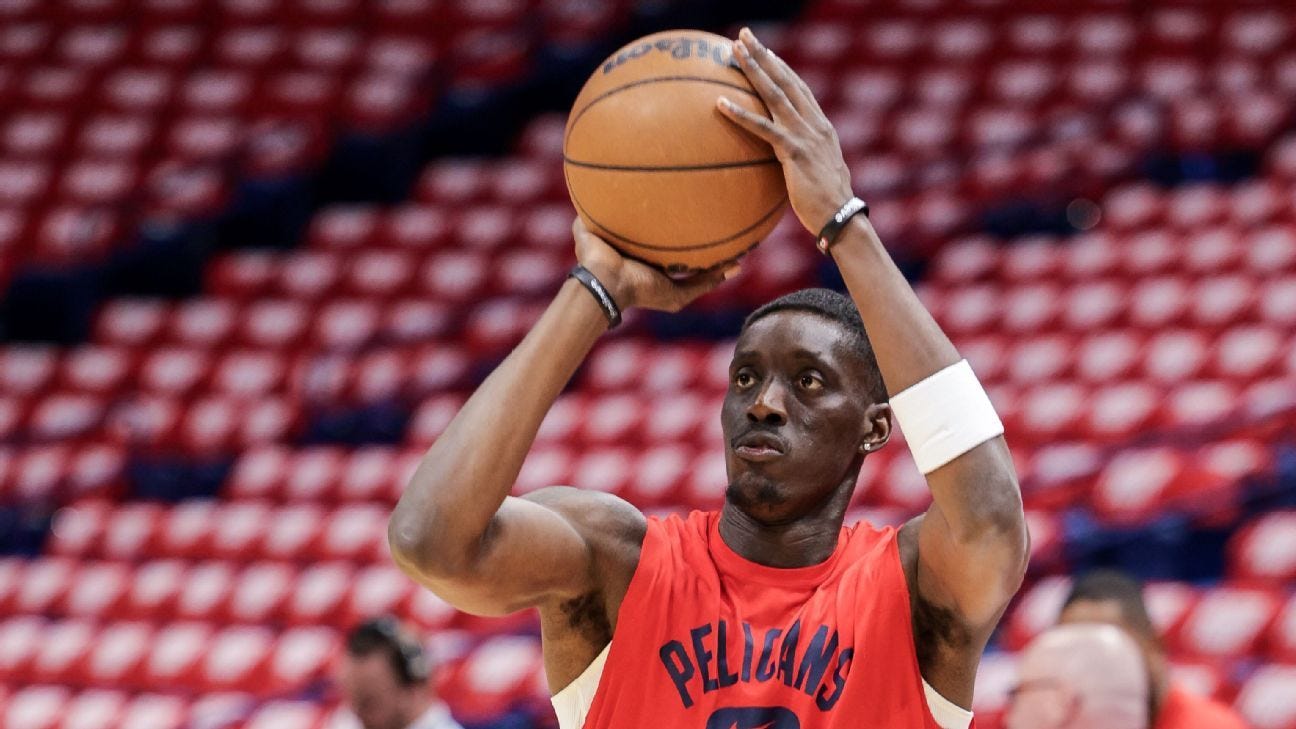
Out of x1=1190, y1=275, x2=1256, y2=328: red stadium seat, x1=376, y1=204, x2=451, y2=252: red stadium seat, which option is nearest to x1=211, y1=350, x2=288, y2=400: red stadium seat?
x1=376, y1=204, x2=451, y2=252: red stadium seat

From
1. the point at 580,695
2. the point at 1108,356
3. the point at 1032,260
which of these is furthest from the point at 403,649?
the point at 1032,260

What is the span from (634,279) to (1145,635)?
1.86 metres

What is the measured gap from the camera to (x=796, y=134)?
2.34 m

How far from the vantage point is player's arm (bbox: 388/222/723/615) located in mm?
2232

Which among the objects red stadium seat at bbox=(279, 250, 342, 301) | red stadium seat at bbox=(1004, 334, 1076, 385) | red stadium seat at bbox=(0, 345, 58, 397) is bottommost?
red stadium seat at bbox=(1004, 334, 1076, 385)

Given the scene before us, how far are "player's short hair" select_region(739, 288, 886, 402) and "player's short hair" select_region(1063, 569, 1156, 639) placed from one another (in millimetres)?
1382

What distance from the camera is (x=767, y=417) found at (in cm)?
244

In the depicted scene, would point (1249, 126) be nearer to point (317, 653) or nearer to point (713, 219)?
point (317, 653)

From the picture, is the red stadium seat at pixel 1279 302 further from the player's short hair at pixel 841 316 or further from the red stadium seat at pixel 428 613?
the player's short hair at pixel 841 316

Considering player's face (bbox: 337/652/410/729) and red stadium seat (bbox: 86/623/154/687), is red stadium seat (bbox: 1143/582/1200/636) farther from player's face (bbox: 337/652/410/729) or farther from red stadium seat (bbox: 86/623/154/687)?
red stadium seat (bbox: 86/623/154/687)

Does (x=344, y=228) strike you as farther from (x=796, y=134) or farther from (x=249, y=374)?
(x=796, y=134)

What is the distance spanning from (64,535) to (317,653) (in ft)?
6.65

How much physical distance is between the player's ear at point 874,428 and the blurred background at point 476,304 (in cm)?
338

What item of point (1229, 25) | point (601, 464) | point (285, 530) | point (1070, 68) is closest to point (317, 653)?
point (285, 530)
